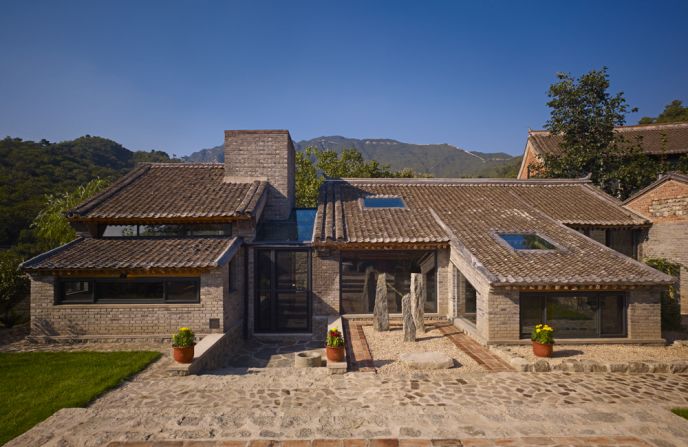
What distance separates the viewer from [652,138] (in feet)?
89.1

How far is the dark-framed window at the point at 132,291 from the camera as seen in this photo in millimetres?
11102

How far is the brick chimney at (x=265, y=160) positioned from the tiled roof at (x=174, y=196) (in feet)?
1.72

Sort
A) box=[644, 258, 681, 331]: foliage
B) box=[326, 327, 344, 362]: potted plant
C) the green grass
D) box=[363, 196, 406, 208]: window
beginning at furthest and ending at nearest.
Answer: box=[363, 196, 406, 208]: window, box=[644, 258, 681, 331]: foliage, box=[326, 327, 344, 362]: potted plant, the green grass

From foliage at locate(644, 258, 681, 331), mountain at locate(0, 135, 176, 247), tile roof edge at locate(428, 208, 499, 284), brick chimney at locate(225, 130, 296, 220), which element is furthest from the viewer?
mountain at locate(0, 135, 176, 247)

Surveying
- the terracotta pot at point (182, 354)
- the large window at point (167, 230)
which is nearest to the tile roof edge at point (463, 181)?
the large window at point (167, 230)

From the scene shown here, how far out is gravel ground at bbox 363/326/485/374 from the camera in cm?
878

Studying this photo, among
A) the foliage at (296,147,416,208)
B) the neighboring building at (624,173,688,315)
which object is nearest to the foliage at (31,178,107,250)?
the foliage at (296,147,416,208)

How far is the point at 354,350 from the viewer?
10188 millimetres

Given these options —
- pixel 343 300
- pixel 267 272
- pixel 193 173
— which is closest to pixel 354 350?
pixel 343 300

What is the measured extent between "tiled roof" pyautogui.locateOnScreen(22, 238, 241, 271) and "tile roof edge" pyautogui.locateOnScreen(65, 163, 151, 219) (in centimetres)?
107

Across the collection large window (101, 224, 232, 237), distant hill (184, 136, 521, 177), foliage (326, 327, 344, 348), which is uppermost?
distant hill (184, 136, 521, 177)

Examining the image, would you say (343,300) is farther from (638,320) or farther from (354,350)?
(638,320)

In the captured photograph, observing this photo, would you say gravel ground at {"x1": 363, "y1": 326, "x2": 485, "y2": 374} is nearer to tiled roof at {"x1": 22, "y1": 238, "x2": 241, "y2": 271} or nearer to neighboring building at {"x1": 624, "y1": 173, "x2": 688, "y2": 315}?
tiled roof at {"x1": 22, "y1": 238, "x2": 241, "y2": 271}

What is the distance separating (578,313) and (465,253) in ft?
12.2
